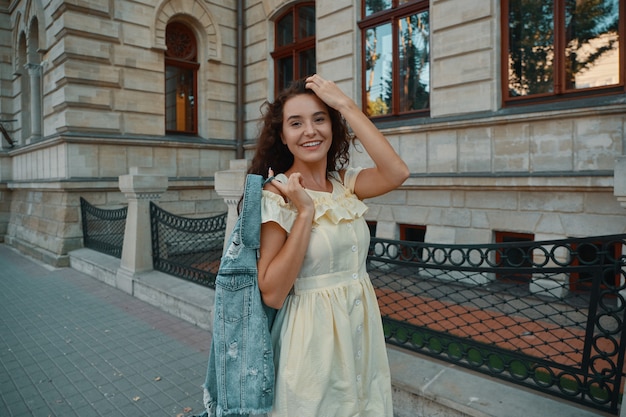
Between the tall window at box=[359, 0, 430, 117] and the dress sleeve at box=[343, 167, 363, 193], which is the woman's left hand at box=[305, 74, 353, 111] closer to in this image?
the dress sleeve at box=[343, 167, 363, 193]

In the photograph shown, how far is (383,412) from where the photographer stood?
6.75ft

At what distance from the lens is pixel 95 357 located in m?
4.78

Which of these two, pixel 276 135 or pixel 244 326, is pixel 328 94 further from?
pixel 244 326

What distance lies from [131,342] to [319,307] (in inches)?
166

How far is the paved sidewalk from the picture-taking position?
3814 mm

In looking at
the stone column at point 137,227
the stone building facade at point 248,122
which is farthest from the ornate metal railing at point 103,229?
the stone column at point 137,227

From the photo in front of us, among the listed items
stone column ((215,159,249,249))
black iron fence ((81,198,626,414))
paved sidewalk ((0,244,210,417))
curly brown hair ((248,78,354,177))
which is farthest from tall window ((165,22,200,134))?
curly brown hair ((248,78,354,177))

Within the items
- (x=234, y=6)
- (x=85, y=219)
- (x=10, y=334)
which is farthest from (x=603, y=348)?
(x=234, y=6)

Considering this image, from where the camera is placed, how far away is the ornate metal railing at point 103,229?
8992 millimetres

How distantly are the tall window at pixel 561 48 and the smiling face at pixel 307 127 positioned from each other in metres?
6.35

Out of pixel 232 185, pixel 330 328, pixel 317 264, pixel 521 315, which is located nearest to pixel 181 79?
pixel 232 185

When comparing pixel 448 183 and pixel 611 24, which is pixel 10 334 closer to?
pixel 448 183

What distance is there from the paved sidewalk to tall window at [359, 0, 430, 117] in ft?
20.6

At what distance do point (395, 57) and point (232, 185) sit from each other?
5.84 metres
